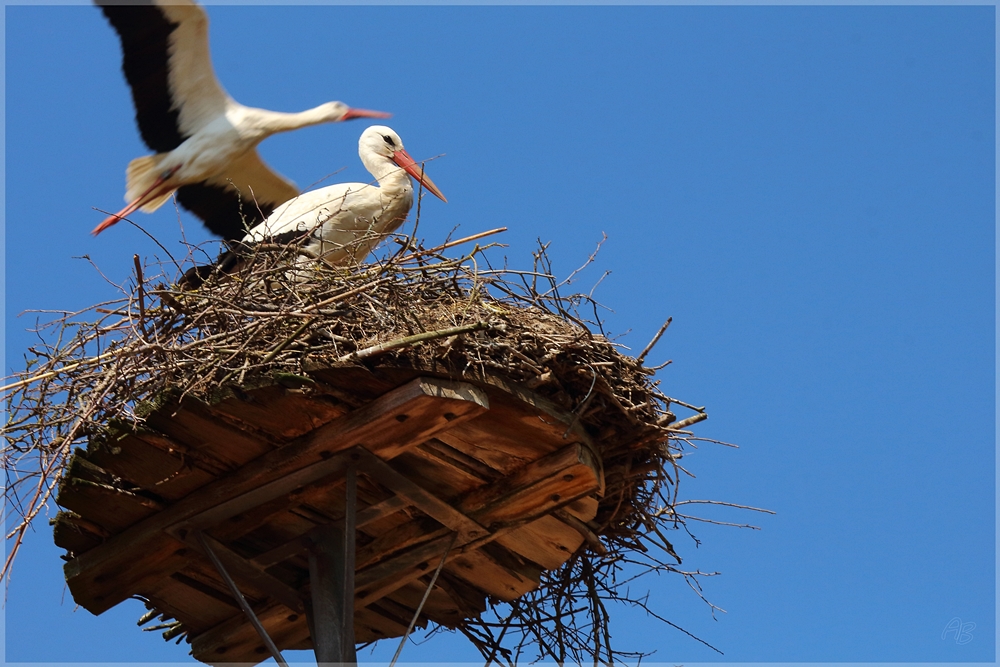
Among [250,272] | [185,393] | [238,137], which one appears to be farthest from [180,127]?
[185,393]

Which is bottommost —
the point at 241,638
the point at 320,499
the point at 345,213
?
the point at 241,638

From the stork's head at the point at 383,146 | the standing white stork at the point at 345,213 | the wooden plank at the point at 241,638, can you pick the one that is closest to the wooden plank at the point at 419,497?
the wooden plank at the point at 241,638

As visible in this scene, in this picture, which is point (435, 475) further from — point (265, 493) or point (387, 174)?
point (387, 174)

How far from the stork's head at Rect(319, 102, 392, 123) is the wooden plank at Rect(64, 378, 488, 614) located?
3.66 metres

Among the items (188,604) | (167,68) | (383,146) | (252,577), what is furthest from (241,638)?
(167,68)

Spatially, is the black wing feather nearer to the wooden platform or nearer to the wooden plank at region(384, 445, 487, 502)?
the wooden platform

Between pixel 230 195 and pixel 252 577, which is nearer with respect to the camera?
pixel 252 577

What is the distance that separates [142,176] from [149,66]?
618mm

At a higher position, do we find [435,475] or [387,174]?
[387,174]

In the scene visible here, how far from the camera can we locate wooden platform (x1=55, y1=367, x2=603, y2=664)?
3.82 meters

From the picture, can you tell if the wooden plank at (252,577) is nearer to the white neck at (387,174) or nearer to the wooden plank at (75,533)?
the wooden plank at (75,533)

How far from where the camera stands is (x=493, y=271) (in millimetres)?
4145

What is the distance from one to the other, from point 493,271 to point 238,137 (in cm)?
325

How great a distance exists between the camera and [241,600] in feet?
13.1
